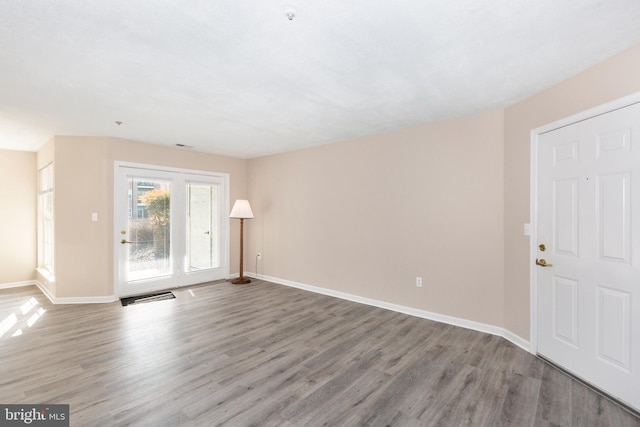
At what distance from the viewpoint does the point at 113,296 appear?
463cm

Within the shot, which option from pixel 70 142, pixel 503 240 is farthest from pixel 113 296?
pixel 503 240

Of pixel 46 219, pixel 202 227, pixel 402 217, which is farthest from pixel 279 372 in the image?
pixel 46 219

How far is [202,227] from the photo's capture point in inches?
228

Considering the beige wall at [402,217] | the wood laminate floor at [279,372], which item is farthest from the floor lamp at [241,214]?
the wood laminate floor at [279,372]

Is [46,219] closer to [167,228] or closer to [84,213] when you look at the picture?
[84,213]

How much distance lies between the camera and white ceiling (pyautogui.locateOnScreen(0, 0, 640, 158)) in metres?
1.70

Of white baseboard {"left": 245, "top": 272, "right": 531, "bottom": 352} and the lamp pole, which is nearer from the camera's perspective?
white baseboard {"left": 245, "top": 272, "right": 531, "bottom": 352}

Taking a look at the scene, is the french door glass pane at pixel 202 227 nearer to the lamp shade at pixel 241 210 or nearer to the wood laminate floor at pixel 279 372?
the lamp shade at pixel 241 210

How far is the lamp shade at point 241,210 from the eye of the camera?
575 cm

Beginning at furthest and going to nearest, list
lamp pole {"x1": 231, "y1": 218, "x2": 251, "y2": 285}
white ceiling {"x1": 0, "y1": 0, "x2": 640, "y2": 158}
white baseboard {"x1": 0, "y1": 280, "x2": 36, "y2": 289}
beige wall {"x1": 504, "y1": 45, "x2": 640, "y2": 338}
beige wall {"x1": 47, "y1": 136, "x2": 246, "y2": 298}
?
lamp pole {"x1": 231, "y1": 218, "x2": 251, "y2": 285} → white baseboard {"x1": 0, "y1": 280, "x2": 36, "y2": 289} → beige wall {"x1": 47, "y1": 136, "x2": 246, "y2": 298} → beige wall {"x1": 504, "y1": 45, "x2": 640, "y2": 338} → white ceiling {"x1": 0, "y1": 0, "x2": 640, "y2": 158}

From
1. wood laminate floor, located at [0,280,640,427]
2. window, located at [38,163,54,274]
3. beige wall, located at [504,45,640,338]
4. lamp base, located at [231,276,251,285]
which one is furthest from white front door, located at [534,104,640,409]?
window, located at [38,163,54,274]

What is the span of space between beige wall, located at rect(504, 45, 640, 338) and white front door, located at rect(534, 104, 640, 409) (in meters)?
0.14

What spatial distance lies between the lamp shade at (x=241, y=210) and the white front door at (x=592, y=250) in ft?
15.0

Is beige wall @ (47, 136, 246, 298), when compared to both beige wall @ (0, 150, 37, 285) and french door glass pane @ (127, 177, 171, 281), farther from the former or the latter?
beige wall @ (0, 150, 37, 285)
